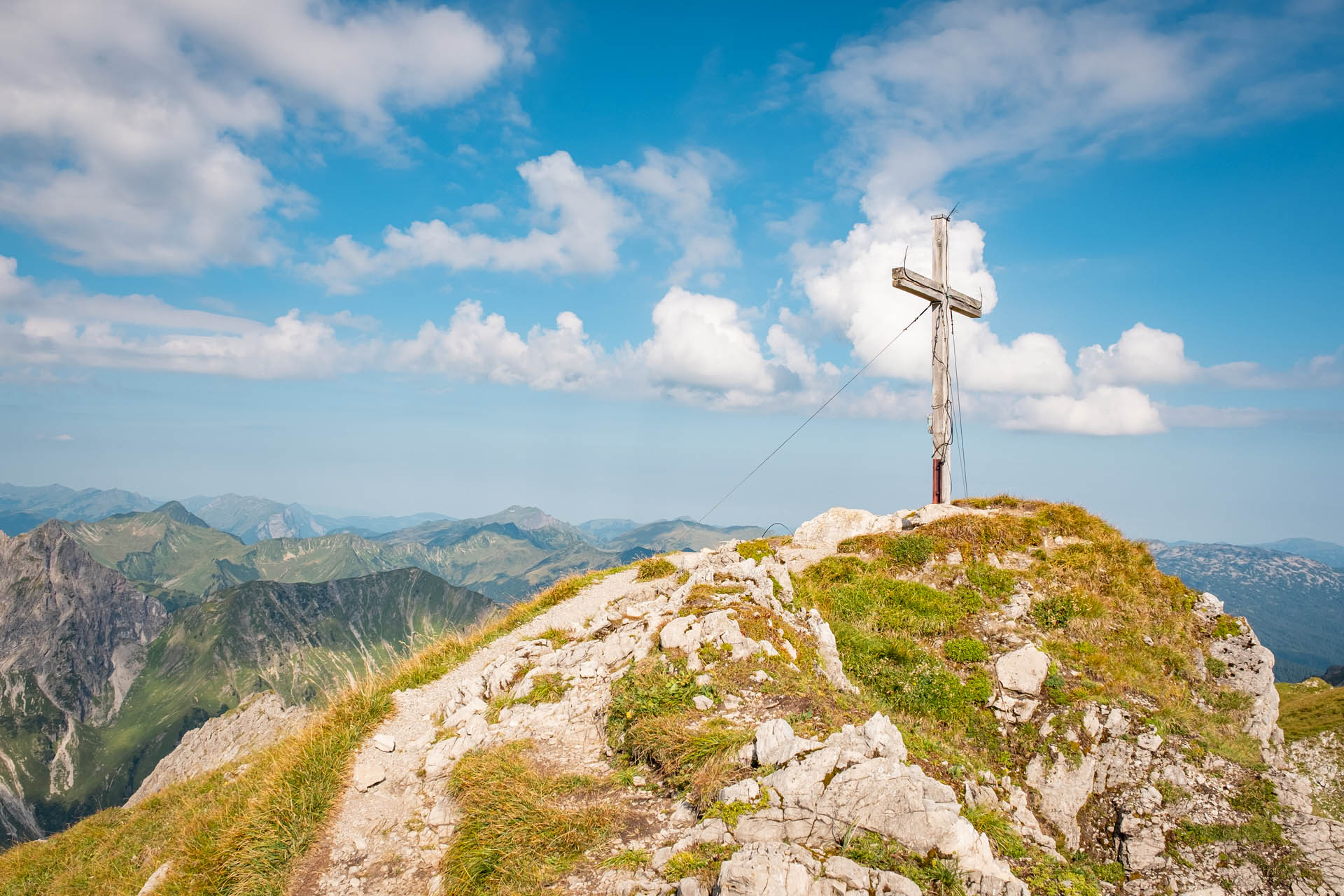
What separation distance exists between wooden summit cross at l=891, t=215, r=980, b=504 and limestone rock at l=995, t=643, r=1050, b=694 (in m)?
9.39

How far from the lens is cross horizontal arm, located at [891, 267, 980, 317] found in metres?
22.1

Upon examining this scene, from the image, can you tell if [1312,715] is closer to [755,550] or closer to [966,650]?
[966,650]

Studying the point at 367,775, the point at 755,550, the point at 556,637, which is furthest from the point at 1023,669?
the point at 367,775

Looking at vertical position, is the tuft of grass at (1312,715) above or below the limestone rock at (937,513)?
below

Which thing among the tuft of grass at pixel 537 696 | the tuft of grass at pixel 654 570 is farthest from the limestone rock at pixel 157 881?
the tuft of grass at pixel 654 570

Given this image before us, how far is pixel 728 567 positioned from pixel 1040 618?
848cm

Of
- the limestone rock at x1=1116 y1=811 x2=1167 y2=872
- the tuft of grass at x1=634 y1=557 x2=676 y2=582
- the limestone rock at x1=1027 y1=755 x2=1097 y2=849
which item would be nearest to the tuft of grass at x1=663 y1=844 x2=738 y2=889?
the limestone rock at x1=1027 y1=755 x2=1097 y2=849

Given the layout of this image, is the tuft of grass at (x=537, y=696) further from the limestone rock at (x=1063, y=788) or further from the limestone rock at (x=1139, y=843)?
the limestone rock at (x=1139, y=843)

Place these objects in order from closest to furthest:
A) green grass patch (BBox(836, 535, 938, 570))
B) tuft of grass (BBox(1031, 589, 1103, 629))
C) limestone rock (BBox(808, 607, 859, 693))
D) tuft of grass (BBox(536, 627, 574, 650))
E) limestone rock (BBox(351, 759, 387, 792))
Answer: limestone rock (BBox(351, 759, 387, 792)) → limestone rock (BBox(808, 607, 859, 693)) → tuft of grass (BBox(536, 627, 574, 650)) → tuft of grass (BBox(1031, 589, 1103, 629)) → green grass patch (BBox(836, 535, 938, 570))

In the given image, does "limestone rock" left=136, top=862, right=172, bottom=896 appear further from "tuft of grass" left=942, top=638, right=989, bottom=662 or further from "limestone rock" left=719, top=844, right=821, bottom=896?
"tuft of grass" left=942, top=638, right=989, bottom=662

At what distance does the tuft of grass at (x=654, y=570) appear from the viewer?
23297mm

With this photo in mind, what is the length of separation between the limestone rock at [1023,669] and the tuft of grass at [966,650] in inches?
16.9

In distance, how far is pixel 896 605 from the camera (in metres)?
17.7

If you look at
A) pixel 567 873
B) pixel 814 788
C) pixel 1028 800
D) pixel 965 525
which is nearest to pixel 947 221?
pixel 965 525
